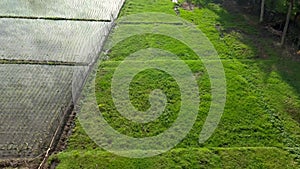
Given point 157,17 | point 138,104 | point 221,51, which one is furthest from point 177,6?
point 138,104

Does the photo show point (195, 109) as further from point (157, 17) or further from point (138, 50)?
point (157, 17)

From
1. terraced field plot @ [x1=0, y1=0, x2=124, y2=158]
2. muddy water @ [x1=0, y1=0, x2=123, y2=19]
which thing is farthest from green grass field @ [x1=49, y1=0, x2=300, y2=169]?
muddy water @ [x1=0, y1=0, x2=123, y2=19]

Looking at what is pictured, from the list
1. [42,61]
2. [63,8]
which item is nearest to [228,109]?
[42,61]

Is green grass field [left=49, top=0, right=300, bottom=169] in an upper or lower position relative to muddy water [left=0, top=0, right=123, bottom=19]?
lower

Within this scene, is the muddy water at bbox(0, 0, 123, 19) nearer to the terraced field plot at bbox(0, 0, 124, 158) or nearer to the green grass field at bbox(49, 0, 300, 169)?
the terraced field plot at bbox(0, 0, 124, 158)

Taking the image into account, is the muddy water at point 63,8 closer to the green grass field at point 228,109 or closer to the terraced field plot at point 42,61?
the terraced field plot at point 42,61

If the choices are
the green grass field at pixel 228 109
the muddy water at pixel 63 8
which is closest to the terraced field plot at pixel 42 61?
the muddy water at pixel 63 8

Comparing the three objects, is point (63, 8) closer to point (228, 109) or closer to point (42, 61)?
point (42, 61)
